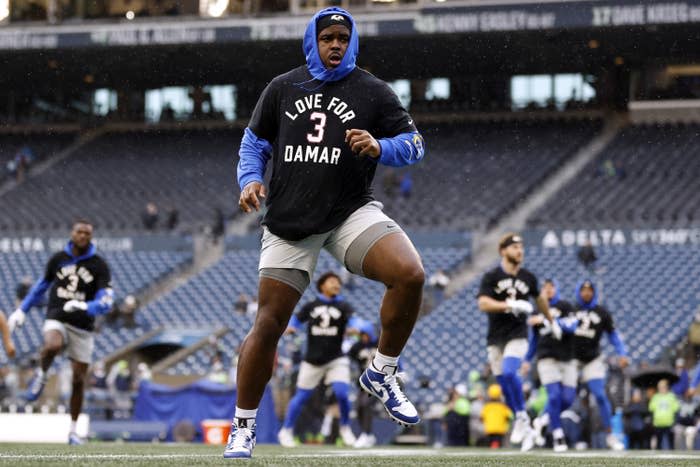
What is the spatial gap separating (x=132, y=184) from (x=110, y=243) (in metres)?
2.66

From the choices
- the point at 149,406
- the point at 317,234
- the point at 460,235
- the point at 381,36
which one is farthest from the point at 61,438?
the point at 381,36

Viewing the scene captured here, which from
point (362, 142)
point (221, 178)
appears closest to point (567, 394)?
point (362, 142)

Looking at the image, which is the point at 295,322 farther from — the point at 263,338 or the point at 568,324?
the point at 263,338

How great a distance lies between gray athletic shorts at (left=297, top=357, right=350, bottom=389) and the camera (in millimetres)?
12969

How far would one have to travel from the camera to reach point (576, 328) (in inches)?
477

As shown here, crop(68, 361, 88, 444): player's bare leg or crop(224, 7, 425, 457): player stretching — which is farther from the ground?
crop(224, 7, 425, 457): player stretching

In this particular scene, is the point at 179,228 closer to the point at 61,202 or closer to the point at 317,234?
the point at 61,202

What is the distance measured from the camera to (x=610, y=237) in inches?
1072

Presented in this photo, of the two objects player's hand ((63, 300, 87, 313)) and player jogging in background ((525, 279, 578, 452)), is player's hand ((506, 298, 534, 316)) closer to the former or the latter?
player jogging in background ((525, 279, 578, 452))

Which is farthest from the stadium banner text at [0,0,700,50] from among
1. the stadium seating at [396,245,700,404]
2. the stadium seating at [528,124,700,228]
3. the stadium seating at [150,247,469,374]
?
the stadium seating at [150,247,469,374]

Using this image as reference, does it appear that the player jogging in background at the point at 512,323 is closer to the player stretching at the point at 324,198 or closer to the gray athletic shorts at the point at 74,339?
the gray athletic shorts at the point at 74,339

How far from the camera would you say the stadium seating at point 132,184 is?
31.9 meters

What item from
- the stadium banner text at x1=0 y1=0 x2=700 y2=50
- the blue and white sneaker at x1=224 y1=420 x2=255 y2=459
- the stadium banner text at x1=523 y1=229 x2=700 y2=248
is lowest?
the blue and white sneaker at x1=224 y1=420 x2=255 y2=459

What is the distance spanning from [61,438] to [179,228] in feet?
60.6
